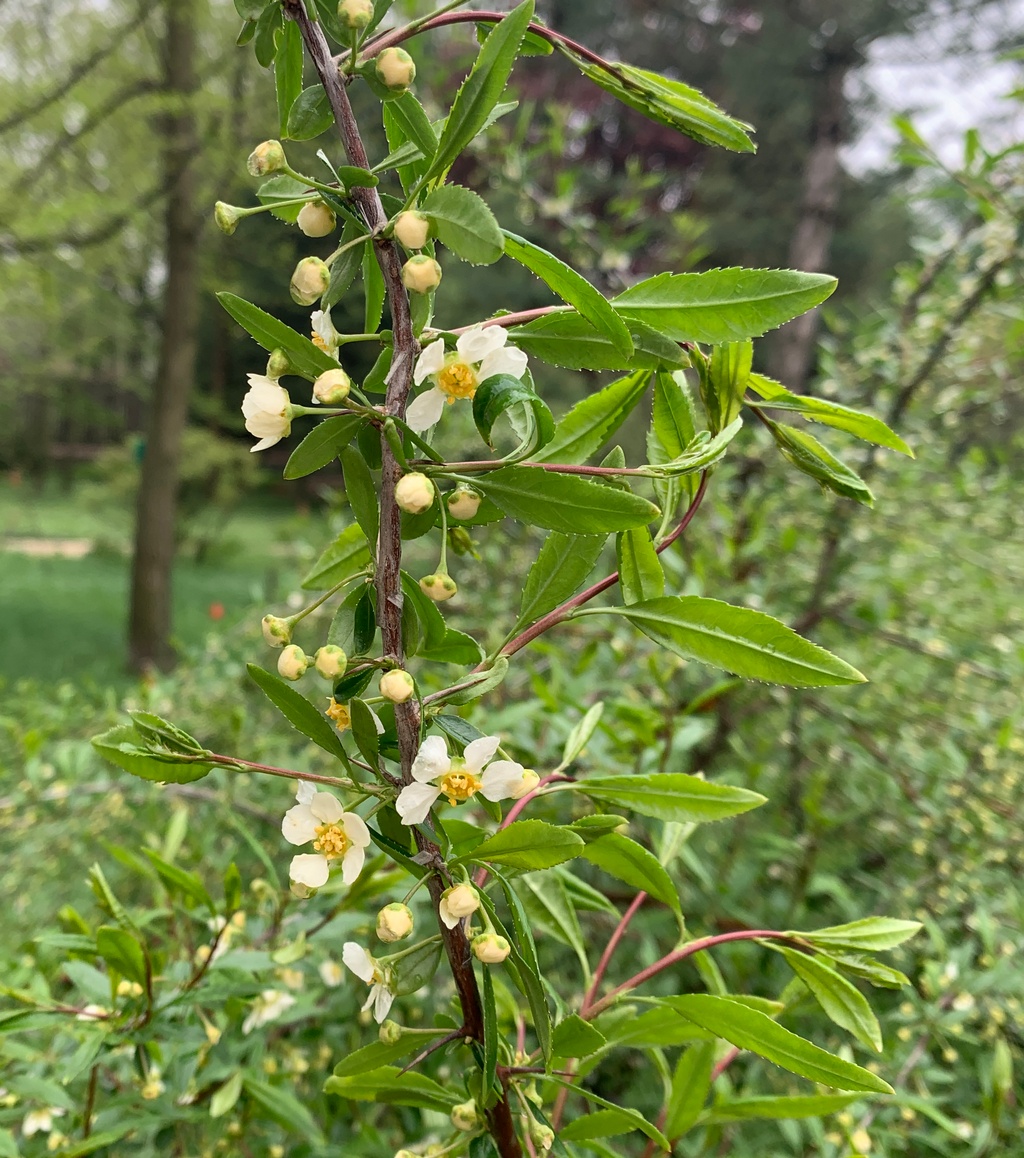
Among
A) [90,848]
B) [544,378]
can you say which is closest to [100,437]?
[544,378]

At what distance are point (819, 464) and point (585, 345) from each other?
0.39 feet

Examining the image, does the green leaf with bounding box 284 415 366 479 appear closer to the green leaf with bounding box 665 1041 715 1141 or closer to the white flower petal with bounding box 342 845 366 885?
the white flower petal with bounding box 342 845 366 885

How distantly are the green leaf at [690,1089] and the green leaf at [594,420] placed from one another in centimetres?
35

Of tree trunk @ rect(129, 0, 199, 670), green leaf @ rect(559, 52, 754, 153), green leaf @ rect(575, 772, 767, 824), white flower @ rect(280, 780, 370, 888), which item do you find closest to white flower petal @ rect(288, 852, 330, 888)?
white flower @ rect(280, 780, 370, 888)

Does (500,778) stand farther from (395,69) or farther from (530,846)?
(395,69)

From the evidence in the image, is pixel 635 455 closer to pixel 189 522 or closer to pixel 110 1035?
pixel 110 1035

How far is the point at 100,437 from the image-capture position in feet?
45.4

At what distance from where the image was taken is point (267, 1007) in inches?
22.7

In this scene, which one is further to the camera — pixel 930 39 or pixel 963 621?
pixel 930 39

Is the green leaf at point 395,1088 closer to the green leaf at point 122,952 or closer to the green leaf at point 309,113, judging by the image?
the green leaf at point 122,952

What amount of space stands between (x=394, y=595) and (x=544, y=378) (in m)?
6.21

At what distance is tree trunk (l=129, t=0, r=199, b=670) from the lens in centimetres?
411

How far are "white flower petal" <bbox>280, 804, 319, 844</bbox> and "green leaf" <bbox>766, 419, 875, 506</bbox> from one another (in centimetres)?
26

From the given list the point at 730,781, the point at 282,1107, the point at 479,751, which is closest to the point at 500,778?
the point at 479,751
